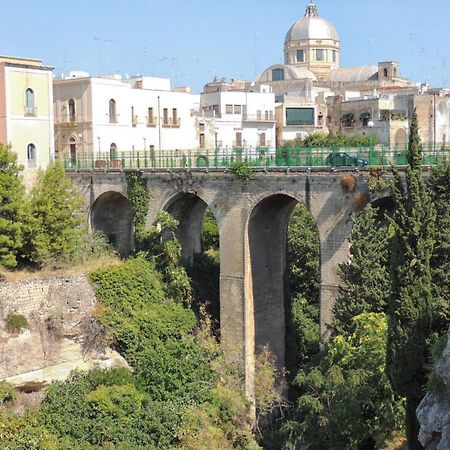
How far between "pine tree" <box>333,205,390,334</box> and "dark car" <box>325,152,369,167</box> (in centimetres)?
188

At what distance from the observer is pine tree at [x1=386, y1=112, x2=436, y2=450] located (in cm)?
1524

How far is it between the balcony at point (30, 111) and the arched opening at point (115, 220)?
193 inches

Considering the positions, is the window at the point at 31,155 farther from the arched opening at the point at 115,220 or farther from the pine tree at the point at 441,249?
the pine tree at the point at 441,249

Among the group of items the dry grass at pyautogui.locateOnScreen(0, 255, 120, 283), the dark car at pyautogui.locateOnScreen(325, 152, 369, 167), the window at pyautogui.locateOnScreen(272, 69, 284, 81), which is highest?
the window at pyautogui.locateOnScreen(272, 69, 284, 81)

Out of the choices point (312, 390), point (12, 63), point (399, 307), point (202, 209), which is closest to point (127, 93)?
point (12, 63)

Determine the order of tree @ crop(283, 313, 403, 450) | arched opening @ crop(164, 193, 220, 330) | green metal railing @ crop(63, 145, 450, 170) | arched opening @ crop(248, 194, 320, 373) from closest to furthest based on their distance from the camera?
tree @ crop(283, 313, 403, 450) → green metal railing @ crop(63, 145, 450, 170) → arched opening @ crop(248, 194, 320, 373) → arched opening @ crop(164, 193, 220, 330)

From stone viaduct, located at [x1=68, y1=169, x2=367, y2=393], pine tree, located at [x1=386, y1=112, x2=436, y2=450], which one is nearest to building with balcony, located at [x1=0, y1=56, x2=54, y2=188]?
stone viaduct, located at [x1=68, y1=169, x2=367, y2=393]

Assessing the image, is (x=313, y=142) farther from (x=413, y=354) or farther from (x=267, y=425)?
(x=413, y=354)

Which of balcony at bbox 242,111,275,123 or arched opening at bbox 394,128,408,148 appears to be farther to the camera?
arched opening at bbox 394,128,408,148

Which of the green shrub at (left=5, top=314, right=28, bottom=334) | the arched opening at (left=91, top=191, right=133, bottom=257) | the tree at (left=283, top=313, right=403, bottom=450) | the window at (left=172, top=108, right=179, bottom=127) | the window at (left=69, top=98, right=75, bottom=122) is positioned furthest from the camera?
the window at (left=172, top=108, right=179, bottom=127)

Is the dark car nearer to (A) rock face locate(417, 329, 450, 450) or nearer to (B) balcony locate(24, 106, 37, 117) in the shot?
(A) rock face locate(417, 329, 450, 450)

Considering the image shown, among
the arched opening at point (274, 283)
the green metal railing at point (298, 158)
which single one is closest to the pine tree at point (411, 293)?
the green metal railing at point (298, 158)

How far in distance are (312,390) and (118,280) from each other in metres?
8.91

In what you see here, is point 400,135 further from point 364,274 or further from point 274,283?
point 364,274
